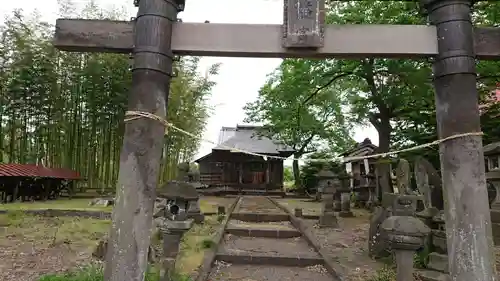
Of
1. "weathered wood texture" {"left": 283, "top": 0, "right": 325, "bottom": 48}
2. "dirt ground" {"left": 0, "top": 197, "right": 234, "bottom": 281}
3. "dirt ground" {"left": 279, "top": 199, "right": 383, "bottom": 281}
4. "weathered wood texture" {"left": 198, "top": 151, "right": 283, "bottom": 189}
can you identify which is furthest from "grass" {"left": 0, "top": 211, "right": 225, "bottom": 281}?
"weathered wood texture" {"left": 198, "top": 151, "right": 283, "bottom": 189}

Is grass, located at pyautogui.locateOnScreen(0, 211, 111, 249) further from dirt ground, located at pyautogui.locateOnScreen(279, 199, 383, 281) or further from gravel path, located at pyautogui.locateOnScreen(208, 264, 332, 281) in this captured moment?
dirt ground, located at pyautogui.locateOnScreen(279, 199, 383, 281)

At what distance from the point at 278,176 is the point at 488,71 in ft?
59.5

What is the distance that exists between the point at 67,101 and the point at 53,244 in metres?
9.99

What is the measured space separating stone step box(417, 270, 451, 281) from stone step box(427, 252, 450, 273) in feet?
0.28

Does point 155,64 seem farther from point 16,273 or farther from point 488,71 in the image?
point 488,71

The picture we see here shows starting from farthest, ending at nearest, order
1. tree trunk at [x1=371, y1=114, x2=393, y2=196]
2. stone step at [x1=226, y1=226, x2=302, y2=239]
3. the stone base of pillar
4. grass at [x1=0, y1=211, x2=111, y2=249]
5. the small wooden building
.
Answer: the small wooden building, tree trunk at [x1=371, y1=114, x2=393, y2=196], the stone base of pillar, stone step at [x1=226, y1=226, x2=302, y2=239], grass at [x1=0, y1=211, x2=111, y2=249]

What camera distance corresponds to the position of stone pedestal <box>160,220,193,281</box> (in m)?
4.07

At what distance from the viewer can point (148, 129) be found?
9.80 feet

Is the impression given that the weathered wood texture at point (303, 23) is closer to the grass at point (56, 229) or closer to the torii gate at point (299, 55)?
the torii gate at point (299, 55)

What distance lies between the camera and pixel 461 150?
296cm

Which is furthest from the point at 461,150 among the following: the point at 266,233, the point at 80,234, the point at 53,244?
the point at 80,234

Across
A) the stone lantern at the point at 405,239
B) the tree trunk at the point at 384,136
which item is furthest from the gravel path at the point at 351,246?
the tree trunk at the point at 384,136

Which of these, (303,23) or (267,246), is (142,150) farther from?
(267,246)

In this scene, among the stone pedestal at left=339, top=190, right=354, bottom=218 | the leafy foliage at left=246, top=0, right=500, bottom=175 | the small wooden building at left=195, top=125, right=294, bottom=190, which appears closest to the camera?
the leafy foliage at left=246, top=0, right=500, bottom=175
